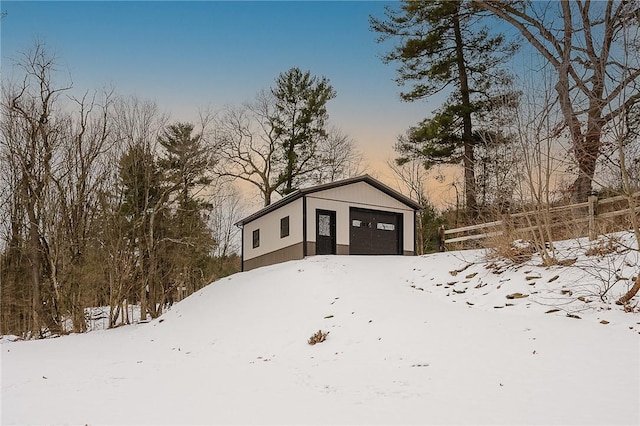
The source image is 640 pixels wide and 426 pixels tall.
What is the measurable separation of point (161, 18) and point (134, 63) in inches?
96.6

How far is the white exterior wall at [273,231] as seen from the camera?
52.7ft

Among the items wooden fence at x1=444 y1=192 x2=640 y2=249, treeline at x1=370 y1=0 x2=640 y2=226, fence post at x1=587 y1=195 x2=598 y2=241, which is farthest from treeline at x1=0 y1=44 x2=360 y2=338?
fence post at x1=587 y1=195 x2=598 y2=241

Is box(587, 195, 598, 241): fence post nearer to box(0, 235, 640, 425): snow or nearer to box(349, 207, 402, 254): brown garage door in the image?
box(0, 235, 640, 425): snow

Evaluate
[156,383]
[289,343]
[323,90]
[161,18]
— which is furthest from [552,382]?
[323,90]

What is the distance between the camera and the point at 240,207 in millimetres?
27688

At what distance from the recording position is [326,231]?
16.4 meters

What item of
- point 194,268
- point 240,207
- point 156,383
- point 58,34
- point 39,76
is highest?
point 58,34

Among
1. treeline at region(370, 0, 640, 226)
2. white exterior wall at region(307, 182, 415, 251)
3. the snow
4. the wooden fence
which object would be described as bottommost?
the snow

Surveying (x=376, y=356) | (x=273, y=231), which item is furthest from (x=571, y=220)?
(x=273, y=231)

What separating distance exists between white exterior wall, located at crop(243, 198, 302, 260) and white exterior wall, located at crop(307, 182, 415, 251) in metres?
0.45

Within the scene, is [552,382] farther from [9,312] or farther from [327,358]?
[9,312]

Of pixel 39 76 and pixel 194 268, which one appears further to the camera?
pixel 194 268

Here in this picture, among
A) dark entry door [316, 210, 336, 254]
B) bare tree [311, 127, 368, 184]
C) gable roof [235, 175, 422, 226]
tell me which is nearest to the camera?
gable roof [235, 175, 422, 226]

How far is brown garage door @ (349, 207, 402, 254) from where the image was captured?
16812 mm
